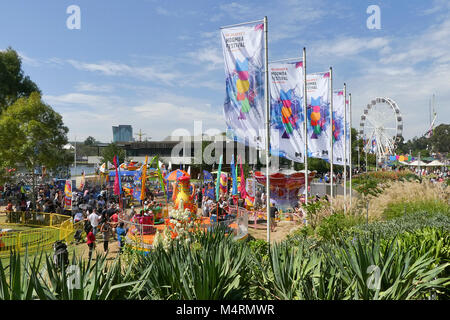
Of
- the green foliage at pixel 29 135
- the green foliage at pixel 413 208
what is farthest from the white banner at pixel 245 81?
the green foliage at pixel 29 135

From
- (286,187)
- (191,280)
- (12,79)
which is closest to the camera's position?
(191,280)

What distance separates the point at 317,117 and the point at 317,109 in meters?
0.40

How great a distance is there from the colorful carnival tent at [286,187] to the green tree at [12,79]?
2517 centimetres

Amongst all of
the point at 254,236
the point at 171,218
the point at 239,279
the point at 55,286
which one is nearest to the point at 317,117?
the point at 254,236

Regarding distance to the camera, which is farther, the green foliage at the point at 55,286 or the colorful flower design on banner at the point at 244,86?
the colorful flower design on banner at the point at 244,86

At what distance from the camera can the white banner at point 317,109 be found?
49.6 ft

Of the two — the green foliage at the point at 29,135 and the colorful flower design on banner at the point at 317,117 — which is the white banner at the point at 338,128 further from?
the green foliage at the point at 29,135

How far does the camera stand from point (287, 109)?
41.9 ft

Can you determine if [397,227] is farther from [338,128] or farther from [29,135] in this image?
[29,135]

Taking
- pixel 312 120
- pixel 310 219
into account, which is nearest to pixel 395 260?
pixel 310 219

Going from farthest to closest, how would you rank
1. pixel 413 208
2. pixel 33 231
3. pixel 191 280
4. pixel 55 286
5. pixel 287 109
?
pixel 33 231, pixel 287 109, pixel 413 208, pixel 191 280, pixel 55 286

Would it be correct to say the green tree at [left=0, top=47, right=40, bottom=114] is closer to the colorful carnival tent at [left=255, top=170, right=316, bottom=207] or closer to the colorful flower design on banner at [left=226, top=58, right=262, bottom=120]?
the colorful carnival tent at [left=255, top=170, right=316, bottom=207]

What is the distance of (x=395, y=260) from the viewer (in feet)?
13.9

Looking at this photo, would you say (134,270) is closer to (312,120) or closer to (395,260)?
(395,260)
